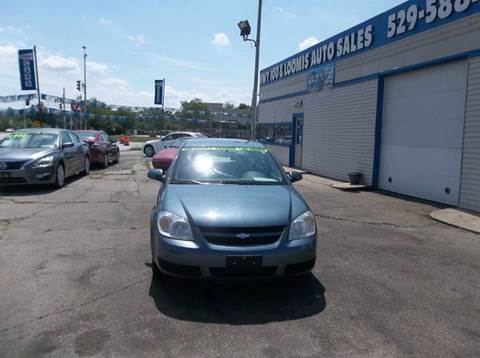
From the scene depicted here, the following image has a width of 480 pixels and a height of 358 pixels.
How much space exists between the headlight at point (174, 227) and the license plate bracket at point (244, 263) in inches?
18.0

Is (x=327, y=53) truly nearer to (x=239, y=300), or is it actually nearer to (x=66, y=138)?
(x=66, y=138)

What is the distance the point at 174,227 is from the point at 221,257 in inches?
23.1

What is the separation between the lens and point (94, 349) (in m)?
3.24

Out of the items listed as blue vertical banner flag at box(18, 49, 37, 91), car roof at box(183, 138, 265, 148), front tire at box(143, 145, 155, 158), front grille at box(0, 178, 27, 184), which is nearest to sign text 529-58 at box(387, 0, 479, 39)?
car roof at box(183, 138, 265, 148)

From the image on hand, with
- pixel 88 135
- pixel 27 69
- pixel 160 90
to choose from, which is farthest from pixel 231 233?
pixel 160 90

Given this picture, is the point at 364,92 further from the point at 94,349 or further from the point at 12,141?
the point at 94,349

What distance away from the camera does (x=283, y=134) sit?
21.7 metres

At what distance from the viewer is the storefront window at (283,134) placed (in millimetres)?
20688

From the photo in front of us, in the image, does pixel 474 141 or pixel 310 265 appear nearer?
pixel 310 265

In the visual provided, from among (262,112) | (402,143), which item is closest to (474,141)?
(402,143)

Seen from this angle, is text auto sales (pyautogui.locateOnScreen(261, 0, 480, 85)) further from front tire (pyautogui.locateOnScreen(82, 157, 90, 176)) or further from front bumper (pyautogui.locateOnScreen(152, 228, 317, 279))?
front tire (pyautogui.locateOnScreen(82, 157, 90, 176))

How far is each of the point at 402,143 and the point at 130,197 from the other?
7.60 meters

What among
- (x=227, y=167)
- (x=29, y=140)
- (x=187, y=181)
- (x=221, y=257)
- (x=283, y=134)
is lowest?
(x=221, y=257)

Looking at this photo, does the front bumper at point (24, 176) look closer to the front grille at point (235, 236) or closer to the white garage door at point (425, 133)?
the front grille at point (235, 236)
